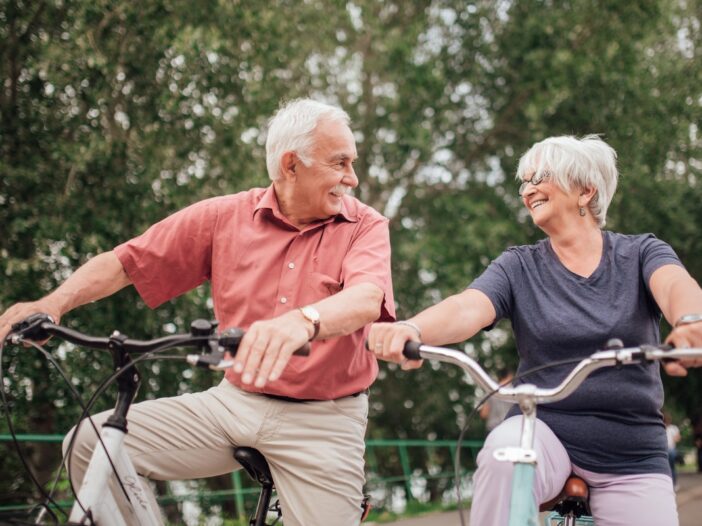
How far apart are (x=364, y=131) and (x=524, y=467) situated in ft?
38.6

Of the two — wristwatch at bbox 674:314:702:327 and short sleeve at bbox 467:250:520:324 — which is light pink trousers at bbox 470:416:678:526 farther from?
wristwatch at bbox 674:314:702:327

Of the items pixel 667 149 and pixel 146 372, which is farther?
pixel 667 149

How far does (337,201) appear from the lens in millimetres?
3076

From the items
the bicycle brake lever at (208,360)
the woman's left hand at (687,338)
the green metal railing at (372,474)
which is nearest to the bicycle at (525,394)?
the woman's left hand at (687,338)

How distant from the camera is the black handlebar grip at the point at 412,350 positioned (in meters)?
2.23

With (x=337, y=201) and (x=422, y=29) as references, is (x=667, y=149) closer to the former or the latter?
(x=422, y=29)

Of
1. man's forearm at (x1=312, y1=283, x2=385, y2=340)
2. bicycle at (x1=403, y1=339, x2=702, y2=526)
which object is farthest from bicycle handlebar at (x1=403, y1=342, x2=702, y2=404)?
man's forearm at (x1=312, y1=283, x2=385, y2=340)

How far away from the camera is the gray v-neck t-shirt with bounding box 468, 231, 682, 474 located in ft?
8.73

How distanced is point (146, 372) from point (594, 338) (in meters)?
7.22

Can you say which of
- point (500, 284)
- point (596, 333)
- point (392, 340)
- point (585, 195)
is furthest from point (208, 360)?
point (585, 195)

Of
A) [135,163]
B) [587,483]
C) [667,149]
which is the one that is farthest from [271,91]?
[587,483]

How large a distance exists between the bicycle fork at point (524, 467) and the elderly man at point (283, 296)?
0.58 metres

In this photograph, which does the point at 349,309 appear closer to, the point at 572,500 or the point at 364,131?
the point at 572,500

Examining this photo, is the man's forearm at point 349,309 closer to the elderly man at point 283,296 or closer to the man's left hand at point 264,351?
the elderly man at point 283,296
